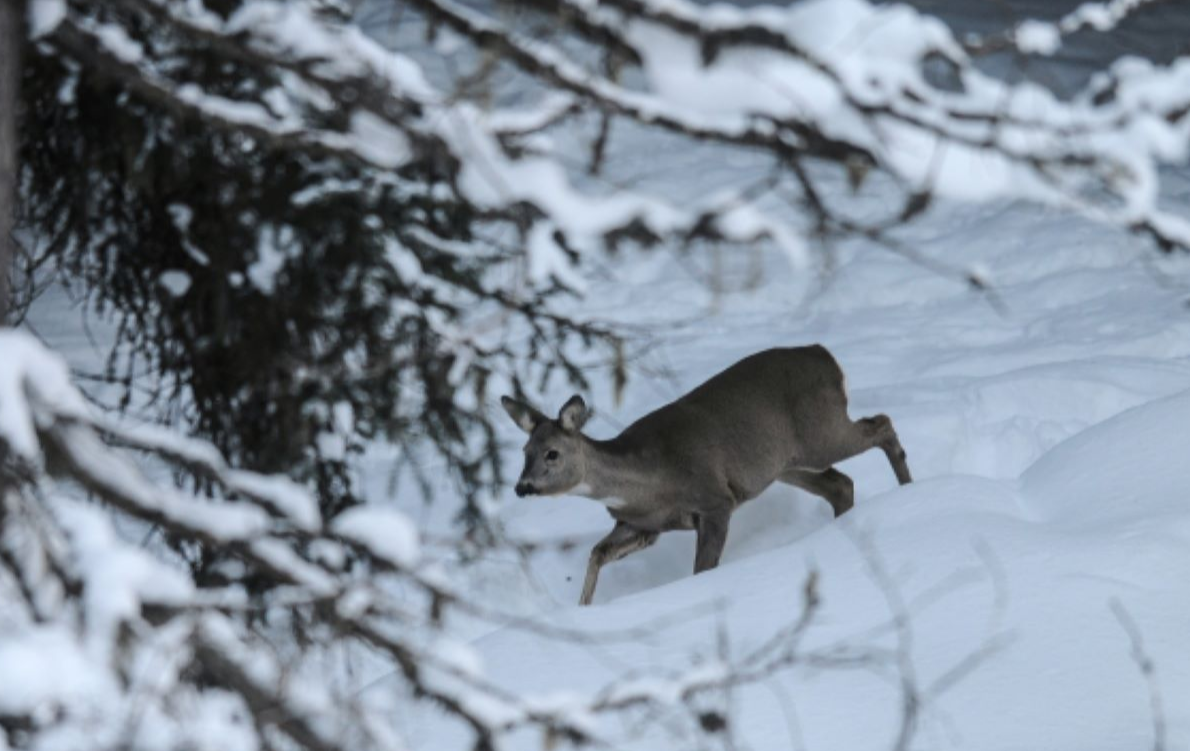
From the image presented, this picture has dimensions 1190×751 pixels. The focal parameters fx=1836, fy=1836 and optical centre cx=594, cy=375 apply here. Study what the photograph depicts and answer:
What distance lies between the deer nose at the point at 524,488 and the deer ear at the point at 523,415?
0.90 feet

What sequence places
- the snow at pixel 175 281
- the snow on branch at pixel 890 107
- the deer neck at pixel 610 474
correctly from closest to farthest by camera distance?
the snow on branch at pixel 890 107 → the snow at pixel 175 281 → the deer neck at pixel 610 474

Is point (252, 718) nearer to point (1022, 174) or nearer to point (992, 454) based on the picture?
point (1022, 174)

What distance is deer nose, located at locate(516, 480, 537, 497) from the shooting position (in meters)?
7.94

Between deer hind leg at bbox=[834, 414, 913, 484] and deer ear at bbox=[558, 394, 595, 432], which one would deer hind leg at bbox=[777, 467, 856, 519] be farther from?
deer ear at bbox=[558, 394, 595, 432]

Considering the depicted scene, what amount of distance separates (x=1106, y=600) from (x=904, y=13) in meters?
3.21

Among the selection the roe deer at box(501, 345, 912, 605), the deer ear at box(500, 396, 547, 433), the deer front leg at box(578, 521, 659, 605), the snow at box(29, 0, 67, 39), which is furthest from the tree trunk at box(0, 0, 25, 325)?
the deer front leg at box(578, 521, 659, 605)

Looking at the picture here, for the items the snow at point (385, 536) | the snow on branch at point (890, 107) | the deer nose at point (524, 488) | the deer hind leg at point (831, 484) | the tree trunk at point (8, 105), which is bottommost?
the deer hind leg at point (831, 484)

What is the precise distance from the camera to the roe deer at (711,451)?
813cm

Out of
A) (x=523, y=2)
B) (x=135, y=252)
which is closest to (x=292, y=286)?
(x=135, y=252)

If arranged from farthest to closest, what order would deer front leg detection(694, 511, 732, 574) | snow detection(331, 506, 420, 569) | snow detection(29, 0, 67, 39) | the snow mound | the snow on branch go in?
deer front leg detection(694, 511, 732, 574)
the snow mound
snow detection(29, 0, 67, 39)
snow detection(331, 506, 420, 569)
the snow on branch

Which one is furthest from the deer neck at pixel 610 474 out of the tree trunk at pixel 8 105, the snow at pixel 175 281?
the tree trunk at pixel 8 105

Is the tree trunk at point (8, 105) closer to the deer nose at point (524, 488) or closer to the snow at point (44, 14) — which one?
the snow at point (44, 14)

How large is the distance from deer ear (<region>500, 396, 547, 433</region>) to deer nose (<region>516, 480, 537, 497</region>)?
0.27 m

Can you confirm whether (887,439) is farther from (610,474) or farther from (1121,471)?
(1121,471)
